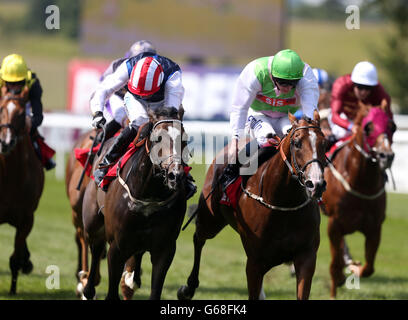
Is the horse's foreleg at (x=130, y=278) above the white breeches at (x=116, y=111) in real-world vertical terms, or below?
below

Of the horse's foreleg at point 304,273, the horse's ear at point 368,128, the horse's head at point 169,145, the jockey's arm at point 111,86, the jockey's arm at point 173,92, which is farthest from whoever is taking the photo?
the horse's ear at point 368,128

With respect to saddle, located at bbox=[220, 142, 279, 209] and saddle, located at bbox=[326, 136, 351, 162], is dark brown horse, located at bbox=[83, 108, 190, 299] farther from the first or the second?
saddle, located at bbox=[326, 136, 351, 162]

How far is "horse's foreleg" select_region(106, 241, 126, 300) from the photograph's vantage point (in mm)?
5605

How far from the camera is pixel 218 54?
24062 mm

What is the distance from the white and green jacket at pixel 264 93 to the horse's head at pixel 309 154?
23.2 inches

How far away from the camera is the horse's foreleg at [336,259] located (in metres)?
7.57

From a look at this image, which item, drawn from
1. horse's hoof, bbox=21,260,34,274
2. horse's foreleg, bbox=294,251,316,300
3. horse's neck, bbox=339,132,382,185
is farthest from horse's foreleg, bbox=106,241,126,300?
horse's neck, bbox=339,132,382,185

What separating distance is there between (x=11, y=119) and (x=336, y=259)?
134 inches

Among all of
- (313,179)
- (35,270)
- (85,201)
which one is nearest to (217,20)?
(35,270)

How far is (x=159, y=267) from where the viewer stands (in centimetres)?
554

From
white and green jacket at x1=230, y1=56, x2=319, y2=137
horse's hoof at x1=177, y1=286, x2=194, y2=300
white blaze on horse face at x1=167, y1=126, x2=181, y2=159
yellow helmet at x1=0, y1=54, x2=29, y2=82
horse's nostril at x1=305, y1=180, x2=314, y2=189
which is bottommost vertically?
horse's hoof at x1=177, y1=286, x2=194, y2=300

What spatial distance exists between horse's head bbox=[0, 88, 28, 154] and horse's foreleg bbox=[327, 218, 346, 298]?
10.5 feet

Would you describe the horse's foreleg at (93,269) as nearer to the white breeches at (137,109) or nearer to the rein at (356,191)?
the white breeches at (137,109)

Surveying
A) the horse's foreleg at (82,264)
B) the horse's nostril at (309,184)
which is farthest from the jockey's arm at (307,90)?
the horse's foreleg at (82,264)
